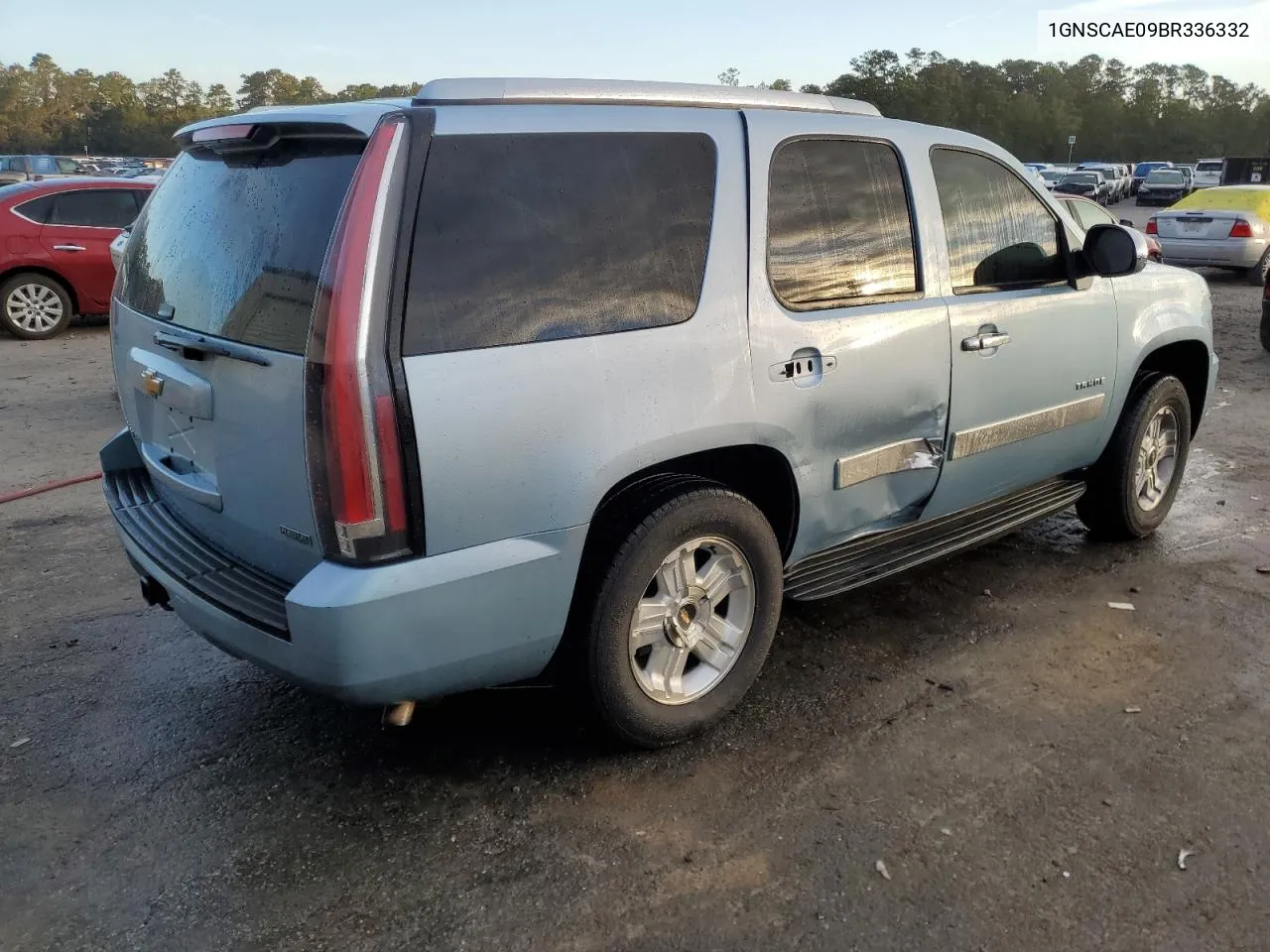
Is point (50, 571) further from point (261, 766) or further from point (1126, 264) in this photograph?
point (1126, 264)

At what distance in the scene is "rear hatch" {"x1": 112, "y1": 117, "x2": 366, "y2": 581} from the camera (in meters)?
2.59

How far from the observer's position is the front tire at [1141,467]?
478 cm

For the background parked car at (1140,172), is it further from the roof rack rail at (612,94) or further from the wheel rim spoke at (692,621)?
the wheel rim spoke at (692,621)

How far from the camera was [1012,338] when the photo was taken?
13.0 ft

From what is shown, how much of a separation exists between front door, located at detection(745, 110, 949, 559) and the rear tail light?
117cm

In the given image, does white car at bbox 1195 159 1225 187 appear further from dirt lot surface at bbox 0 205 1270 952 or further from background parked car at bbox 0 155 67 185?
dirt lot surface at bbox 0 205 1270 952

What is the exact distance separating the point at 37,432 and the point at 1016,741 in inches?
275

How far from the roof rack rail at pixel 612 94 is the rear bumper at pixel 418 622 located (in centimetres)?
118

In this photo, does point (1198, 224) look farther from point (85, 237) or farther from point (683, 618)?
point (683, 618)

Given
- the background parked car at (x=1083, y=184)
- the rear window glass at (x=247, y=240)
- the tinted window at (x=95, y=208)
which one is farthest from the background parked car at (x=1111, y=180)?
the rear window glass at (x=247, y=240)

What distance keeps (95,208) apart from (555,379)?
1099cm

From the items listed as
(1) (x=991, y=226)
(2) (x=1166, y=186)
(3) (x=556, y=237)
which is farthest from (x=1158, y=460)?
(2) (x=1166, y=186)

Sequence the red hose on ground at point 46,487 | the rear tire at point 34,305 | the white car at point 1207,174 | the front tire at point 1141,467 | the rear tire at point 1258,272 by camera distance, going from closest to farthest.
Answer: the front tire at point 1141,467, the red hose on ground at point 46,487, the rear tire at point 34,305, the rear tire at point 1258,272, the white car at point 1207,174

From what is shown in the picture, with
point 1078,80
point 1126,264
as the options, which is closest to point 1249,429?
point 1126,264
